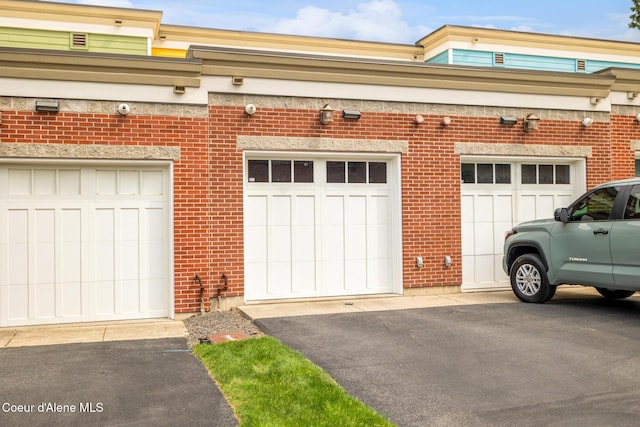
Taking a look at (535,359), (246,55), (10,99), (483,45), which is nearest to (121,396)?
(535,359)

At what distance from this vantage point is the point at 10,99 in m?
8.94

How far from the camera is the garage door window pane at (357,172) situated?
1089cm

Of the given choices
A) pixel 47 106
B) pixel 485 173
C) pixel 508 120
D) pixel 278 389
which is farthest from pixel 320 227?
pixel 278 389

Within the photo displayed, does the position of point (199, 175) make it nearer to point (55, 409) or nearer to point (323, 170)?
point (323, 170)

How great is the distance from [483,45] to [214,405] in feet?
55.2

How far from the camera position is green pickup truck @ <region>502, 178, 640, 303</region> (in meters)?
8.46

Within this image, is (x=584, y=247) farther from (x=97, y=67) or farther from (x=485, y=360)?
(x=97, y=67)

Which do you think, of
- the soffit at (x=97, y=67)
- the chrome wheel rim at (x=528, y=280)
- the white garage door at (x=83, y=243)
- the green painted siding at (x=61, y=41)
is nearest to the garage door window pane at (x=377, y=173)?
the chrome wheel rim at (x=528, y=280)

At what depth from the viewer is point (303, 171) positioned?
10.6 metres

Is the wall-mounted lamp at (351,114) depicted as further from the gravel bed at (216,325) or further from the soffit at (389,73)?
the gravel bed at (216,325)

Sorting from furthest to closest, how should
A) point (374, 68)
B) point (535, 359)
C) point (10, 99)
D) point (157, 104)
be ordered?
point (374, 68)
point (157, 104)
point (10, 99)
point (535, 359)

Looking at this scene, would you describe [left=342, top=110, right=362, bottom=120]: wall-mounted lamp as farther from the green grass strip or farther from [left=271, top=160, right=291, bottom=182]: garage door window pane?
the green grass strip

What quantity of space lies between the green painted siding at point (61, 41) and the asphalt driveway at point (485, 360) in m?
10.4

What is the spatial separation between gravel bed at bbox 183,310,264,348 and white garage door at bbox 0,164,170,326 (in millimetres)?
757
